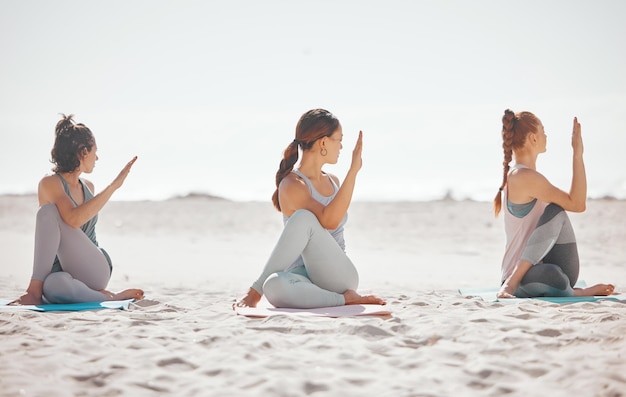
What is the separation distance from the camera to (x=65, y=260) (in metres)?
5.12

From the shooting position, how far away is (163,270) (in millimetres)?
10523

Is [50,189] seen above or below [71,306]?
above

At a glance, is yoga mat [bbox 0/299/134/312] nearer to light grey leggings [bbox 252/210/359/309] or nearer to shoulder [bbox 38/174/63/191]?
shoulder [bbox 38/174/63/191]

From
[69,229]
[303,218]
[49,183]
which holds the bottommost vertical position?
[69,229]

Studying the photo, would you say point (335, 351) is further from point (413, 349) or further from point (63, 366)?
point (63, 366)

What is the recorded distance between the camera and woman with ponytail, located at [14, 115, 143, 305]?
499 cm

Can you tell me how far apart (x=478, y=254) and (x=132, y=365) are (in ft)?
41.8

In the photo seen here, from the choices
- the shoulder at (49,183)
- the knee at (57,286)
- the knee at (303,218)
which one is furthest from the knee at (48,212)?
the knee at (303,218)

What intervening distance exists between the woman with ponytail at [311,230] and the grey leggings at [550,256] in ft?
4.13

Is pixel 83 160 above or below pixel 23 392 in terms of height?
above

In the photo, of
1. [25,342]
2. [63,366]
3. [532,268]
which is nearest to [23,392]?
[63,366]

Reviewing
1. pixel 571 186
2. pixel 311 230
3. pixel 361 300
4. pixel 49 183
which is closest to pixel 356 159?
pixel 311 230

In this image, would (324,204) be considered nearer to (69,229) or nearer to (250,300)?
(250,300)

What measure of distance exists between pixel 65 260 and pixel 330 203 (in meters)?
2.13
